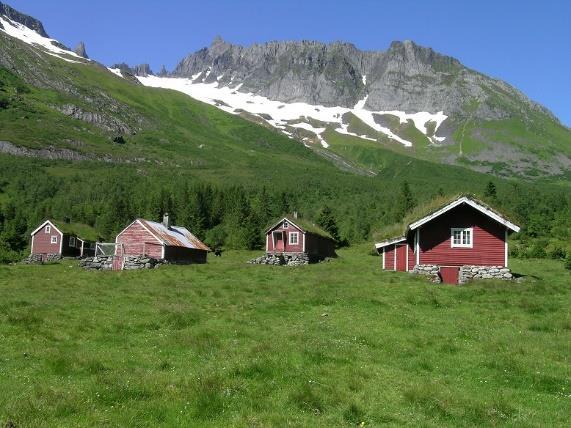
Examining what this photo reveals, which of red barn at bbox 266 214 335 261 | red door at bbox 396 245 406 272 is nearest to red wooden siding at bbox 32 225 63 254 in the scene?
red barn at bbox 266 214 335 261

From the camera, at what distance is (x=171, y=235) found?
67625mm

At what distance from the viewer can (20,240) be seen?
99.8 meters

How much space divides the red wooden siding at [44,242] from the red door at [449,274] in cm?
6381

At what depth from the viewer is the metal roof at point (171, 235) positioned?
208ft

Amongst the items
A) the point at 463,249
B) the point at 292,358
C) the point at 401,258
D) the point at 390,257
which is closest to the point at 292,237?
the point at 390,257

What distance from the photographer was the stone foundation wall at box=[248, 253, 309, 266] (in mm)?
67750

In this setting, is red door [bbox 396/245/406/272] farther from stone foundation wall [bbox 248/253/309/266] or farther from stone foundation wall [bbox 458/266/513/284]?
stone foundation wall [bbox 248/253/309/266]

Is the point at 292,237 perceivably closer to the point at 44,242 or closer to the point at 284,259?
the point at 284,259

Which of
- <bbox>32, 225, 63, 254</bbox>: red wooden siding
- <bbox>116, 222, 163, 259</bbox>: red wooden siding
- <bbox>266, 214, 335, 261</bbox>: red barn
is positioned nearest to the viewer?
<bbox>116, 222, 163, 259</bbox>: red wooden siding

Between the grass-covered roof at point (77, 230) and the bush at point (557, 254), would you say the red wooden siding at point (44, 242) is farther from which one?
the bush at point (557, 254)

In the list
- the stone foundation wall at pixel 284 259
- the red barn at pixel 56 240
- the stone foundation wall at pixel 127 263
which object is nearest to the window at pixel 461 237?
the stone foundation wall at pixel 127 263

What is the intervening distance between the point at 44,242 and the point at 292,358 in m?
77.4

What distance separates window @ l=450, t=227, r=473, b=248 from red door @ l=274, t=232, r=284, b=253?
40472mm

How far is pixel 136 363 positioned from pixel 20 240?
9689 cm
